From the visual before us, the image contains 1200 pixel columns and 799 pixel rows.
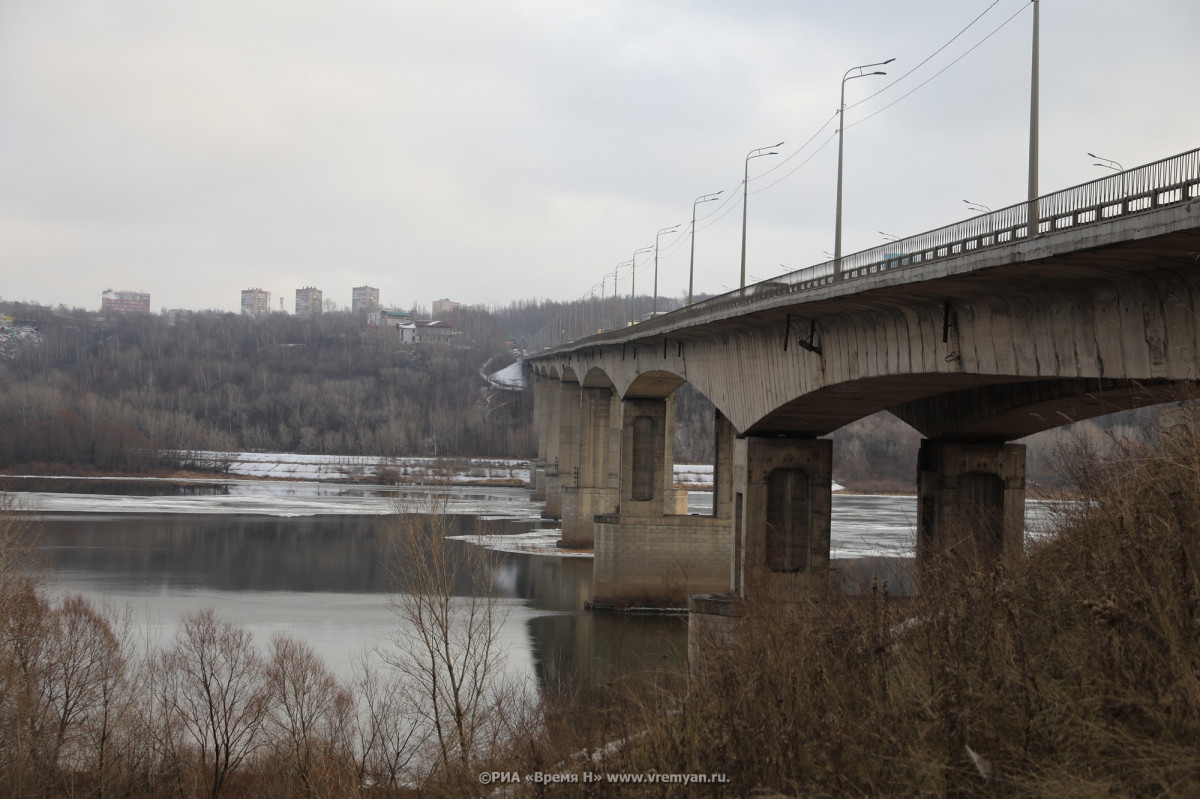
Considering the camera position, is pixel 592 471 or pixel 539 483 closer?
pixel 592 471

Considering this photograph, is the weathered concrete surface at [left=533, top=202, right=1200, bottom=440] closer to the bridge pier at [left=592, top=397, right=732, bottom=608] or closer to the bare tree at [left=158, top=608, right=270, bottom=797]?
the bridge pier at [left=592, top=397, right=732, bottom=608]

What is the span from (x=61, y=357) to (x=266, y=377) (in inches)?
1384

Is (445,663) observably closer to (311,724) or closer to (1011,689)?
(311,724)

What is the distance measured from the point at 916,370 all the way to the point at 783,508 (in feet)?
31.7

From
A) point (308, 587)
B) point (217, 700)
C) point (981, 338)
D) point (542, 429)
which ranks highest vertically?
point (981, 338)

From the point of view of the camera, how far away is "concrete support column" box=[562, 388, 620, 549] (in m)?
54.7

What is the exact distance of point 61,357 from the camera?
148375 mm

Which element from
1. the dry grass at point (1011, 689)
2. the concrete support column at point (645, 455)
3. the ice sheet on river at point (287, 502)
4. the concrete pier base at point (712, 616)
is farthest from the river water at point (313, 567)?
the dry grass at point (1011, 689)

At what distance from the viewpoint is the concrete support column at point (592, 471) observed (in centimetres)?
5472

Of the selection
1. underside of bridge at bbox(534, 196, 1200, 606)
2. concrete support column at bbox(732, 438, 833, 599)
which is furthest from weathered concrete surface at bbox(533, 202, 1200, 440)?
concrete support column at bbox(732, 438, 833, 599)

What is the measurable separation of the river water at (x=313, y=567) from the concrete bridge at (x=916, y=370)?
12.4 ft

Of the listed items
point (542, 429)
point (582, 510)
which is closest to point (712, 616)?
point (582, 510)

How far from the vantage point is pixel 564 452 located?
218 feet

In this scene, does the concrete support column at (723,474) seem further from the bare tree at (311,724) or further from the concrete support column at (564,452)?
the concrete support column at (564,452)
